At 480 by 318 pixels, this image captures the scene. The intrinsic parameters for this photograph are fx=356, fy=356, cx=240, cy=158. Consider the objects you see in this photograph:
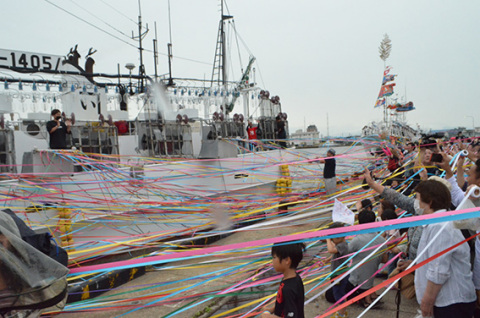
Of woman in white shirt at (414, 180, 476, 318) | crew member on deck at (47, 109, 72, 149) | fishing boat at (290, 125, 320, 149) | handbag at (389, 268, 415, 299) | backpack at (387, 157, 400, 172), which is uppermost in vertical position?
crew member on deck at (47, 109, 72, 149)

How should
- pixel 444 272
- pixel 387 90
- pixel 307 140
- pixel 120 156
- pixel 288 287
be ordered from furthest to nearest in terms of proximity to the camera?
pixel 387 90
pixel 307 140
pixel 120 156
pixel 444 272
pixel 288 287

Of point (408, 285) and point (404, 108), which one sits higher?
point (404, 108)

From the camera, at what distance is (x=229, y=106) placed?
14.3 meters

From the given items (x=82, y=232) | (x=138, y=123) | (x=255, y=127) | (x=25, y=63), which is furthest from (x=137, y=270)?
(x=25, y=63)

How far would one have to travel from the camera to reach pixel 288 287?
2.43 m

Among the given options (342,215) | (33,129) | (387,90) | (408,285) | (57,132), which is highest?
(387,90)

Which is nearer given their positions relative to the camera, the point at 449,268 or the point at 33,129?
the point at 449,268

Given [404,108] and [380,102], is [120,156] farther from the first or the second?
[404,108]

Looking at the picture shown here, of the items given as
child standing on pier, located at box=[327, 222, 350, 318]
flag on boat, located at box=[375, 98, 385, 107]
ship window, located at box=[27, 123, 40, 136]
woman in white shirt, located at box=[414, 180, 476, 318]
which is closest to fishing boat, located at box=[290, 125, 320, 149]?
child standing on pier, located at box=[327, 222, 350, 318]

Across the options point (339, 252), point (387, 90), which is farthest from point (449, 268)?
point (387, 90)

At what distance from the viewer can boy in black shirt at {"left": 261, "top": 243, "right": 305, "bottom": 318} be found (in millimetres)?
2365

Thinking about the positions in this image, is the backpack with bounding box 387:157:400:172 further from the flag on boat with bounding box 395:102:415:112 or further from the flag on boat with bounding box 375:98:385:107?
the flag on boat with bounding box 395:102:415:112

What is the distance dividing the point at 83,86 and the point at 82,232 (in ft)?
21.6

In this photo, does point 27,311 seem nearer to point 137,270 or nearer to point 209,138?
point 137,270
